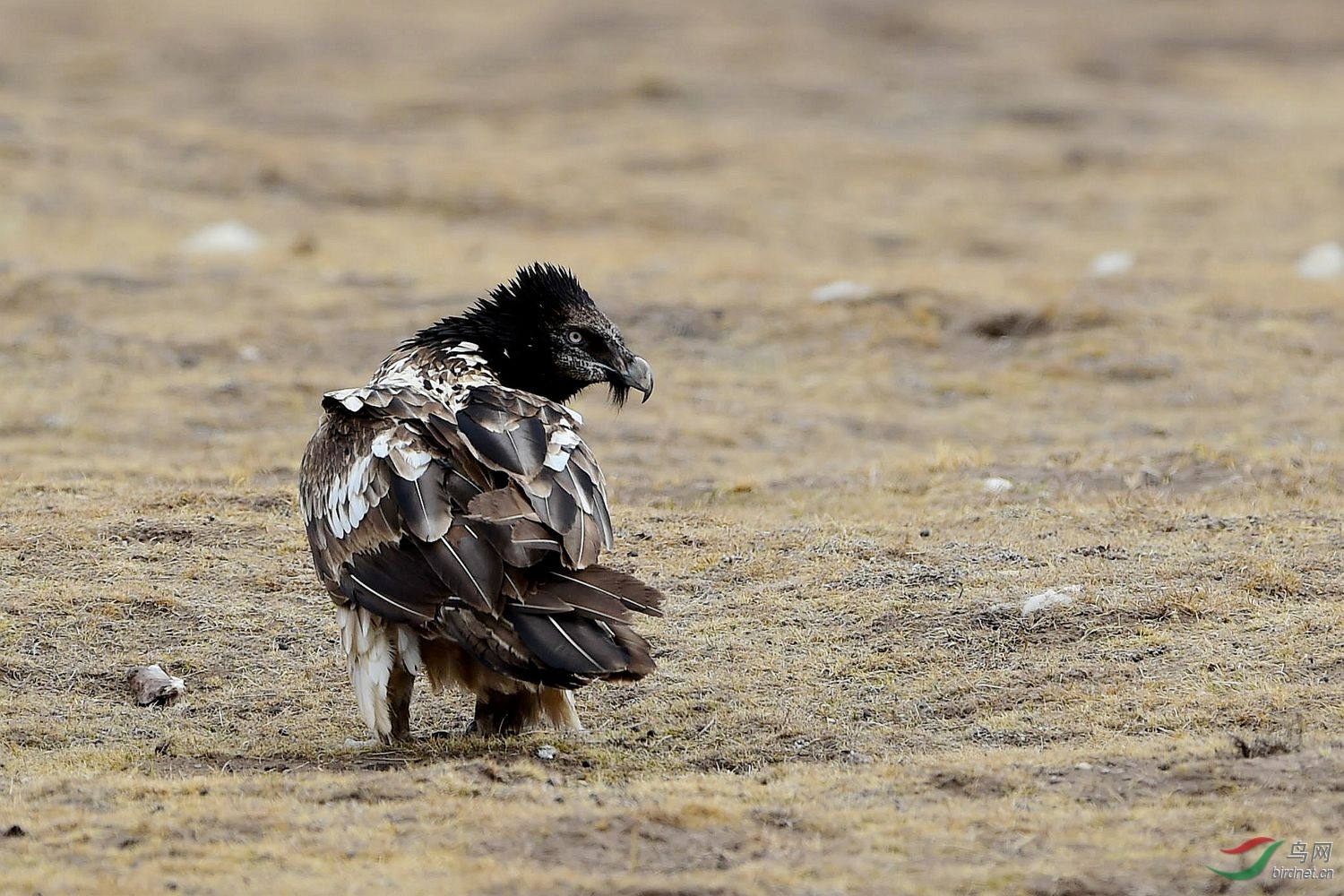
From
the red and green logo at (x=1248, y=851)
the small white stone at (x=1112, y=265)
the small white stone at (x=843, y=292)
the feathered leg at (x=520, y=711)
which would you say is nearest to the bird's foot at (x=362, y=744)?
the feathered leg at (x=520, y=711)

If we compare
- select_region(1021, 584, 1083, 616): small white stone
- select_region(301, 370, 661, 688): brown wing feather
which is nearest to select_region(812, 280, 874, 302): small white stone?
select_region(1021, 584, 1083, 616): small white stone

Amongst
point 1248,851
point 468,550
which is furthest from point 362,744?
point 1248,851

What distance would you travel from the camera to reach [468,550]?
631cm

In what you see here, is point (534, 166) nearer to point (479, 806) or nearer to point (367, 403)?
point (367, 403)

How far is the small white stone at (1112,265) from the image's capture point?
19828 millimetres

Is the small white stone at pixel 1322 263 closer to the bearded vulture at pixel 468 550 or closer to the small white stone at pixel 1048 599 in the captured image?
the small white stone at pixel 1048 599

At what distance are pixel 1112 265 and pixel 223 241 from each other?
10541 mm

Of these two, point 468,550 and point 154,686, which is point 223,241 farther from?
point 468,550

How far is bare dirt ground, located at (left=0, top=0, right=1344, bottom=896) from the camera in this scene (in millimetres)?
5301

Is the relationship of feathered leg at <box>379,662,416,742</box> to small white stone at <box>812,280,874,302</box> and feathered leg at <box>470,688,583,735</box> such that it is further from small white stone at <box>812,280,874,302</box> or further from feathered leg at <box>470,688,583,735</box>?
small white stone at <box>812,280,874,302</box>

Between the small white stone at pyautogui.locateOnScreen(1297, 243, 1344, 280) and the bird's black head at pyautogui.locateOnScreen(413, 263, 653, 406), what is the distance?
44.7ft

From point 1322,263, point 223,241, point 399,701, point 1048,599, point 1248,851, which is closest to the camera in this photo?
point 1248,851

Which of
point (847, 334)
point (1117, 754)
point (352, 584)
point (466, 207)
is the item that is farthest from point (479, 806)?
point (466, 207)

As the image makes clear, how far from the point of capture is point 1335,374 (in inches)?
591
